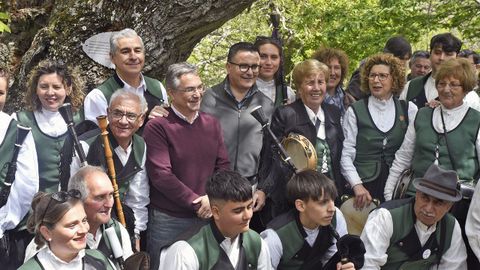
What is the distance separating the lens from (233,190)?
4480 mm

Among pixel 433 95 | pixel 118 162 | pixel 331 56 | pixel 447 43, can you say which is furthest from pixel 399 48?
pixel 118 162

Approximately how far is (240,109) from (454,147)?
5.71ft

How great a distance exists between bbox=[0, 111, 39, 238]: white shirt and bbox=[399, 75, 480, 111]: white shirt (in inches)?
141

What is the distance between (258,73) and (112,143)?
5.17 ft

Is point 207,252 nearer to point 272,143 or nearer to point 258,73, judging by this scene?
point 272,143

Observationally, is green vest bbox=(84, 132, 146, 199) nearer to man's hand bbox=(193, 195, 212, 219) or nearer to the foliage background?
man's hand bbox=(193, 195, 212, 219)

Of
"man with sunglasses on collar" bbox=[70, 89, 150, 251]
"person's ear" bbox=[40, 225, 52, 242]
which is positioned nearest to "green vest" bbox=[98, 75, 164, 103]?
"man with sunglasses on collar" bbox=[70, 89, 150, 251]

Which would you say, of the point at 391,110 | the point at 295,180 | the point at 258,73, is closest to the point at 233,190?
the point at 295,180

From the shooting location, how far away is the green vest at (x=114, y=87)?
5.62 metres

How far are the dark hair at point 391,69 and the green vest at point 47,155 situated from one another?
271cm

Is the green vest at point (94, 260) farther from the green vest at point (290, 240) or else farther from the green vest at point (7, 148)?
the green vest at point (290, 240)

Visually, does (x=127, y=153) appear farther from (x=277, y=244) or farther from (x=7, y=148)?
(x=277, y=244)

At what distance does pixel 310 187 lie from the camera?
5.03 metres

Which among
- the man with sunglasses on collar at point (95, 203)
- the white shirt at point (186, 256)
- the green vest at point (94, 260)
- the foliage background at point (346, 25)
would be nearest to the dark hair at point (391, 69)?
the white shirt at point (186, 256)
